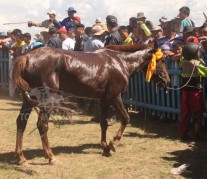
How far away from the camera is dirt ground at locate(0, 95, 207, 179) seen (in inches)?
219

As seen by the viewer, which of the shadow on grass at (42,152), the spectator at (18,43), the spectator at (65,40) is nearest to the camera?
the shadow on grass at (42,152)

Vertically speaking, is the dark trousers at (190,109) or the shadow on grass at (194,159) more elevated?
the dark trousers at (190,109)

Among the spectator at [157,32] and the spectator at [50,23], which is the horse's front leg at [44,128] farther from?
the spectator at [50,23]

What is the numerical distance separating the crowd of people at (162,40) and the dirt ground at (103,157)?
2.54ft

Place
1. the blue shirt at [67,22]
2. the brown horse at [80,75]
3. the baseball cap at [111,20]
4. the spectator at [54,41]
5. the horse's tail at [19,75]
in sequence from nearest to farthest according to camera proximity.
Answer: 1. the horse's tail at [19,75]
2. the brown horse at [80,75]
3. the baseball cap at [111,20]
4. the spectator at [54,41]
5. the blue shirt at [67,22]

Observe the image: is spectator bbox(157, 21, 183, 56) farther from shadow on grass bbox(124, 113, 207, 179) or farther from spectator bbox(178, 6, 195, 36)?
shadow on grass bbox(124, 113, 207, 179)

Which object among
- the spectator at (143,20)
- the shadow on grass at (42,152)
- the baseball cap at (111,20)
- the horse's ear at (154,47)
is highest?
the spectator at (143,20)

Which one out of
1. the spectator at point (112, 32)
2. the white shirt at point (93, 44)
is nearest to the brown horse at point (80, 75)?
the spectator at point (112, 32)

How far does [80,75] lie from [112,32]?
9.03 ft

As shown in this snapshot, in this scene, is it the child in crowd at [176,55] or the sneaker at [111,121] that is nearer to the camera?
the child in crowd at [176,55]

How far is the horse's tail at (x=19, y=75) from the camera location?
18.5ft

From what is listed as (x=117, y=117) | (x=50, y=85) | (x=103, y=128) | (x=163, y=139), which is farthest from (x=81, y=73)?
(x=117, y=117)

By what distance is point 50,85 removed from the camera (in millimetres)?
5883

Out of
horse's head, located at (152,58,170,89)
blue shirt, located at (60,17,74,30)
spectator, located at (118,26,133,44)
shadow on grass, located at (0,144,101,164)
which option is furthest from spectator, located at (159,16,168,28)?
shadow on grass, located at (0,144,101,164)
